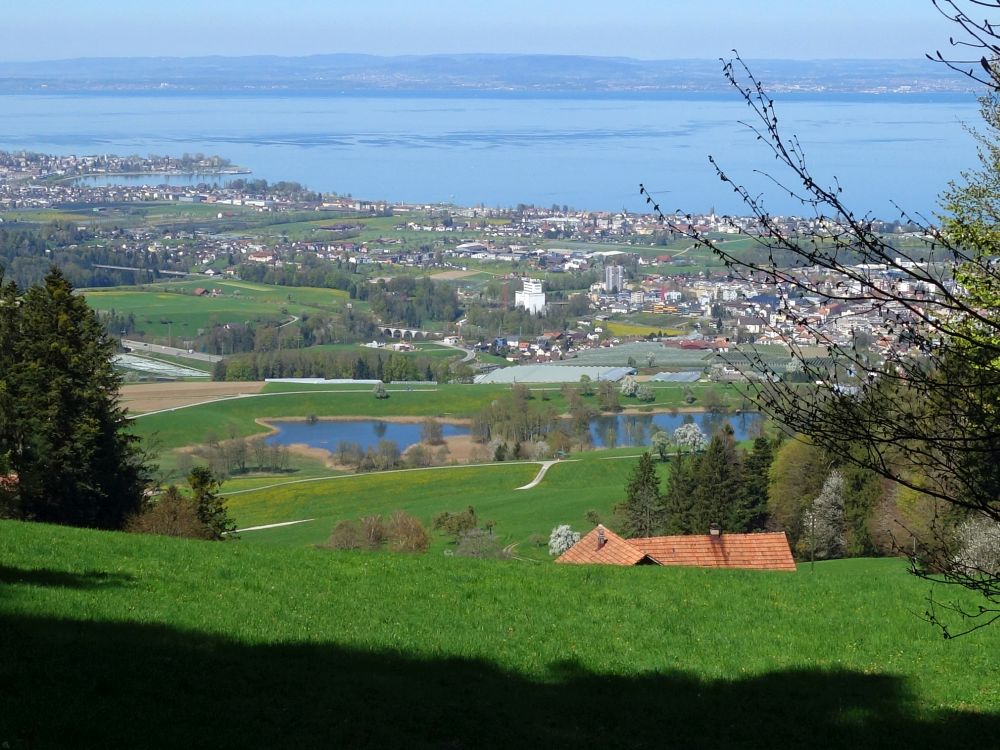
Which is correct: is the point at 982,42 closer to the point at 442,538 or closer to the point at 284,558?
the point at 284,558

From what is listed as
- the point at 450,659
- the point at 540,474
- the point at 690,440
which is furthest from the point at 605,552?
the point at 690,440

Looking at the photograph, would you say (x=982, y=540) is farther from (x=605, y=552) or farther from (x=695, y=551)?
(x=605, y=552)

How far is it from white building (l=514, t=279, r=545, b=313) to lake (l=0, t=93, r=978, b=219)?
11.9 metres

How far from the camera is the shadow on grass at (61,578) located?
363 inches

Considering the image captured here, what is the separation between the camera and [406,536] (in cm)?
2455

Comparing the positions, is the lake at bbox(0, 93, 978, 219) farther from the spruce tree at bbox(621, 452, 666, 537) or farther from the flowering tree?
the flowering tree

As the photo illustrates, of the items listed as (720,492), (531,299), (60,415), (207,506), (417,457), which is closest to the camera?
(60,415)

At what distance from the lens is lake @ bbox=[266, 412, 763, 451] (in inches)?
1955

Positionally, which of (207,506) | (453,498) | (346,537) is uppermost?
(207,506)

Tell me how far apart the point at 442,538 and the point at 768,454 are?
9.12 meters

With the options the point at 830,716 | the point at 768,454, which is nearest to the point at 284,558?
the point at 830,716

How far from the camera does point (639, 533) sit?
27984 mm

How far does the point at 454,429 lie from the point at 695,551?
3620 centimetres

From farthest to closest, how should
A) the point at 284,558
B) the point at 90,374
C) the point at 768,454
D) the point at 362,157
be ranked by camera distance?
the point at 362,157 → the point at 768,454 → the point at 90,374 → the point at 284,558
